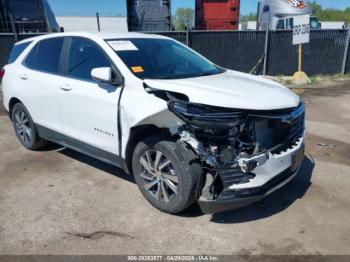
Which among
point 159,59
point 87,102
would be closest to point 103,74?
point 87,102

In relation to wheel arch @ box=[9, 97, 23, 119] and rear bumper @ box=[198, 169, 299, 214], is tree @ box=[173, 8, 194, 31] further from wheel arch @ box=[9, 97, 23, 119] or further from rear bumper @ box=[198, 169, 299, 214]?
rear bumper @ box=[198, 169, 299, 214]

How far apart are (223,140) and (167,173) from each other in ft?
2.28

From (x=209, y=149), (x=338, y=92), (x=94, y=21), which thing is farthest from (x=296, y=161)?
(x=94, y=21)

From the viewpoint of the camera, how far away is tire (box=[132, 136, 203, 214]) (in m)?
3.18

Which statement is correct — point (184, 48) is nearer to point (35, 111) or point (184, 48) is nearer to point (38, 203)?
point (35, 111)

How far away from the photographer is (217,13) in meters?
14.2

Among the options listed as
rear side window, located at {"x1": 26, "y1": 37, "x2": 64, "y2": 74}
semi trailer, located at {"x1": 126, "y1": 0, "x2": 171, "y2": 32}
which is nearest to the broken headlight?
rear side window, located at {"x1": 26, "y1": 37, "x2": 64, "y2": 74}

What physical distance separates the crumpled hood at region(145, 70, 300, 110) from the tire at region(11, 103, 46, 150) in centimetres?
253

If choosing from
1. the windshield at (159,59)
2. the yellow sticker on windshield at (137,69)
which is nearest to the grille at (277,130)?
the windshield at (159,59)

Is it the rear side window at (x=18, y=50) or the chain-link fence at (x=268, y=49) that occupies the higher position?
the rear side window at (x=18, y=50)

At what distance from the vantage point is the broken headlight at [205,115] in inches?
119

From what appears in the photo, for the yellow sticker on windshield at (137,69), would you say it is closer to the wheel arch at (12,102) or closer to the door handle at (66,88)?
the door handle at (66,88)

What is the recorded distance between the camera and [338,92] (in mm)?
10086

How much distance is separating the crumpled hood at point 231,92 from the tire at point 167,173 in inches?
19.2
